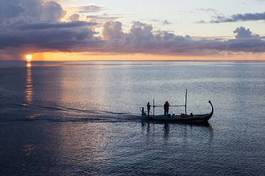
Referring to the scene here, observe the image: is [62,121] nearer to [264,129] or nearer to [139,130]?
[139,130]

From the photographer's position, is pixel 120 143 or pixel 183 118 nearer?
pixel 120 143

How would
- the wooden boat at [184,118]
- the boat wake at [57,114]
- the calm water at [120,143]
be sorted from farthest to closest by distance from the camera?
the boat wake at [57,114]
the wooden boat at [184,118]
the calm water at [120,143]

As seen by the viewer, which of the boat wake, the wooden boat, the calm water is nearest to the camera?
the calm water

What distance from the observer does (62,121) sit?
Result: 7794cm

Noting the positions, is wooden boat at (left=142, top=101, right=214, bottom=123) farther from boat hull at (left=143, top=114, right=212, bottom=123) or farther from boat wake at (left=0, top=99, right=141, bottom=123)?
boat wake at (left=0, top=99, right=141, bottom=123)

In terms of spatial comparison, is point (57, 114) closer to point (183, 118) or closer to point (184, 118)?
point (183, 118)

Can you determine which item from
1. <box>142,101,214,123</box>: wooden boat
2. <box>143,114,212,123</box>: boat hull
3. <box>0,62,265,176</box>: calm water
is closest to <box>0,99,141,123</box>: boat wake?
<box>0,62,265,176</box>: calm water

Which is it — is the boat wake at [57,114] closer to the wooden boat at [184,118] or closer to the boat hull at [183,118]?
the wooden boat at [184,118]

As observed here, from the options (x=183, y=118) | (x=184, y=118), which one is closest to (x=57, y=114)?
(x=183, y=118)

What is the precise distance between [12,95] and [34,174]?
8122cm

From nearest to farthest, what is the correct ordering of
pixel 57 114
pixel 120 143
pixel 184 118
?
pixel 120 143, pixel 184 118, pixel 57 114

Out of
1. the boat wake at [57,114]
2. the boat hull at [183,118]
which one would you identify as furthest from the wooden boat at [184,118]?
the boat wake at [57,114]

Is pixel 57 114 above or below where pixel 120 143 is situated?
above

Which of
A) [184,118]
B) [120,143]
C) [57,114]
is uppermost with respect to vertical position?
[184,118]
